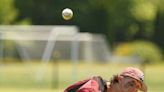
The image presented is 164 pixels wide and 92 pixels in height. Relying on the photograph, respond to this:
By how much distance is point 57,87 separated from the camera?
2202cm

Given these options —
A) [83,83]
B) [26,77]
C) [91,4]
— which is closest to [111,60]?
[91,4]

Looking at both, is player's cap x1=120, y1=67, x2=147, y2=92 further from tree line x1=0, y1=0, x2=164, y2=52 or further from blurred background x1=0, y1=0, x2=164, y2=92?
tree line x1=0, y1=0, x2=164, y2=52

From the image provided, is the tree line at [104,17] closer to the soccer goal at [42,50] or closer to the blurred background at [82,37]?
the blurred background at [82,37]

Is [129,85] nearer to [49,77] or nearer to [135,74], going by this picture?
[135,74]

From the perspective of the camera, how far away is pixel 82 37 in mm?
32969

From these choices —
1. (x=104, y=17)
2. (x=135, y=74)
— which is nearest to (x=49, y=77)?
(x=104, y=17)

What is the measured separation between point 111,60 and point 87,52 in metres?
5.44

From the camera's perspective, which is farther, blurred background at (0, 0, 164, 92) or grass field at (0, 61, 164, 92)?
blurred background at (0, 0, 164, 92)

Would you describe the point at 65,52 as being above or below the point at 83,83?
below

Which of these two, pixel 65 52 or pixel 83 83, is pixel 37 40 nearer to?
pixel 65 52

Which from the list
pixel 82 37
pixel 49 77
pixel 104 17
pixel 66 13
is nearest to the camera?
pixel 66 13

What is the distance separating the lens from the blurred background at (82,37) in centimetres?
3008

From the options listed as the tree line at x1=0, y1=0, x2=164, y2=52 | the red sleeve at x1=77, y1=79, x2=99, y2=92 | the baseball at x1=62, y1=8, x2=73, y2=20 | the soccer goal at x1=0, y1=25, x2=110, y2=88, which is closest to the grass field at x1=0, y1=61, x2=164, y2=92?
the soccer goal at x1=0, y1=25, x2=110, y2=88

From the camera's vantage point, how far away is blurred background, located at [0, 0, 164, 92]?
98.7 ft
